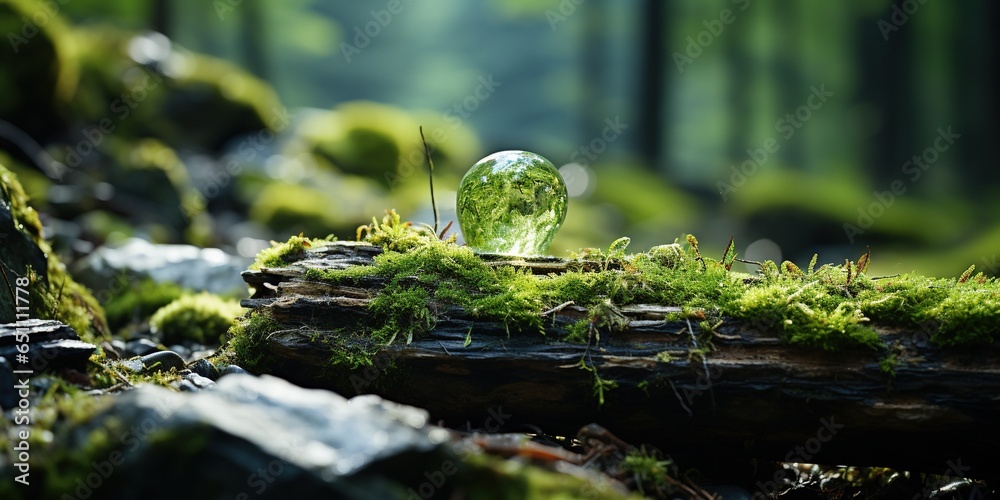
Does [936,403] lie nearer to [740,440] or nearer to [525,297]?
[740,440]

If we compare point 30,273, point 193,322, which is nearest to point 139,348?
point 193,322

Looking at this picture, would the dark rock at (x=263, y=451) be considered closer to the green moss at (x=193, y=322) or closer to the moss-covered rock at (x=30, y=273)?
the moss-covered rock at (x=30, y=273)

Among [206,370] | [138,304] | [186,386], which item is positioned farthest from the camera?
[138,304]

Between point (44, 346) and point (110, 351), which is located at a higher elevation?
point (110, 351)

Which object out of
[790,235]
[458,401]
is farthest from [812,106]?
[458,401]

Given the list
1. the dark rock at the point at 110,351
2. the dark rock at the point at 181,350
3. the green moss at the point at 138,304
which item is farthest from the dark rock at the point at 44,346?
the green moss at the point at 138,304

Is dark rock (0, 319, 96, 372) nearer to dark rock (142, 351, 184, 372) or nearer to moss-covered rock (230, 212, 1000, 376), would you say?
dark rock (142, 351, 184, 372)

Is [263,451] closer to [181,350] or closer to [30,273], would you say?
[30,273]
